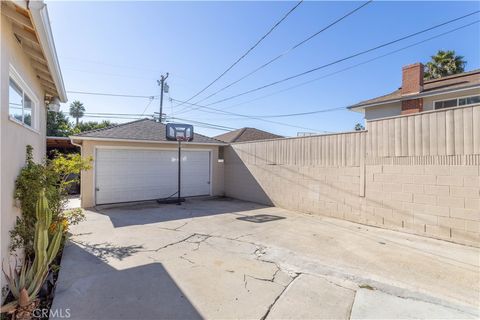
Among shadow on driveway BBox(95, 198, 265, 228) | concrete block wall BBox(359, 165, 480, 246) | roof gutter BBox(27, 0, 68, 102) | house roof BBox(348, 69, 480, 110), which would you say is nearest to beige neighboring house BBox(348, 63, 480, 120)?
house roof BBox(348, 69, 480, 110)

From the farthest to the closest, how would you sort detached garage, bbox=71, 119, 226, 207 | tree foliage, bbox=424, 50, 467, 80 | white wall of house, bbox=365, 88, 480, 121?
tree foliage, bbox=424, 50, 467, 80, detached garage, bbox=71, 119, 226, 207, white wall of house, bbox=365, 88, 480, 121

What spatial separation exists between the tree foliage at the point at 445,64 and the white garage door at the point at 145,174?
17.9 meters

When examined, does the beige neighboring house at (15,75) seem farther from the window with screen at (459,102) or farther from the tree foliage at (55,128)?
the tree foliage at (55,128)

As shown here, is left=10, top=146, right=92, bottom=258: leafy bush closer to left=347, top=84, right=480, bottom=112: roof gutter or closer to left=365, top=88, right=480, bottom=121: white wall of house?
left=347, top=84, right=480, bottom=112: roof gutter

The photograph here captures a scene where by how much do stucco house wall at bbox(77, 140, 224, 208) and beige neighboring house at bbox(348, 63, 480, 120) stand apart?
742 cm

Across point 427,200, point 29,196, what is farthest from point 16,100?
point 427,200

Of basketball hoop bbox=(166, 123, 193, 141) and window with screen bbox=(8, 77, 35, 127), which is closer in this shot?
window with screen bbox=(8, 77, 35, 127)

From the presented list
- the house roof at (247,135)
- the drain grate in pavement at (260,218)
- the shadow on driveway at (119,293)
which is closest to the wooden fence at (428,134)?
the drain grate in pavement at (260,218)

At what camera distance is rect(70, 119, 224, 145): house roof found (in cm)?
914

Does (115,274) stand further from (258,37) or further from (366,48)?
(366,48)

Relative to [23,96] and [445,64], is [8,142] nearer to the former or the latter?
[23,96]

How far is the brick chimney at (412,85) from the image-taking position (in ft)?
33.5

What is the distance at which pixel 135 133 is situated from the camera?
1038cm

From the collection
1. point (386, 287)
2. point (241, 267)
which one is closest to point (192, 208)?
point (241, 267)
